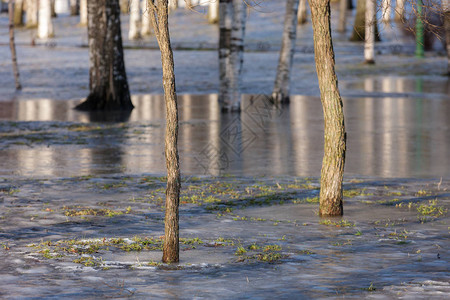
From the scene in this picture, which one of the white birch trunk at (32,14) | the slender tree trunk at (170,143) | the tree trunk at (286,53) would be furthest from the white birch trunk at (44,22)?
the slender tree trunk at (170,143)

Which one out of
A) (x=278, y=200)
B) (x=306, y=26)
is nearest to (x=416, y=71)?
(x=306, y=26)

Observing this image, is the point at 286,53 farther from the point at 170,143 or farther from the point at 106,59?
the point at 170,143

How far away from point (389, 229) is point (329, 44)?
2.21 metres

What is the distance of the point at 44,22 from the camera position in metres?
59.3

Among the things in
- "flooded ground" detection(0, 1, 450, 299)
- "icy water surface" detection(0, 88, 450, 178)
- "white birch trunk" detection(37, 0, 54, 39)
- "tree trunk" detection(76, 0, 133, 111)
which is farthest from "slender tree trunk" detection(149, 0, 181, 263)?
"white birch trunk" detection(37, 0, 54, 39)

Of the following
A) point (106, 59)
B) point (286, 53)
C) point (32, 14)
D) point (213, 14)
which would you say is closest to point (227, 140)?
point (106, 59)

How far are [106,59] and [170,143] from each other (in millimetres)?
16912

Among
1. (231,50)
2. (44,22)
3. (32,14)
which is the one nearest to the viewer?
(231,50)

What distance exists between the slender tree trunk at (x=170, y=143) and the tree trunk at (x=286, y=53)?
17153 millimetres

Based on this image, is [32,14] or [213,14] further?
[32,14]

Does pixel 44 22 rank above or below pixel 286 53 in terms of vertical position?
above

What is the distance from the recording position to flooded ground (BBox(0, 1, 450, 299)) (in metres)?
6.98

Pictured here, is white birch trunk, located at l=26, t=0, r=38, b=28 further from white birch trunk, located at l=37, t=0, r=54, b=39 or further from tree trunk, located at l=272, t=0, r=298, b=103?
tree trunk, located at l=272, t=0, r=298, b=103

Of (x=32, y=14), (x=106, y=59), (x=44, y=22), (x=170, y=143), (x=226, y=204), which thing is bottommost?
A: (x=226, y=204)
